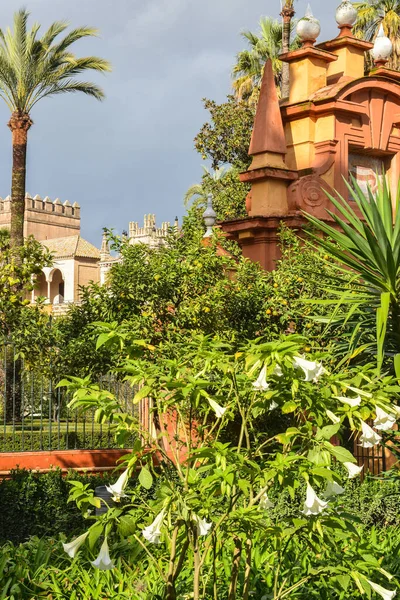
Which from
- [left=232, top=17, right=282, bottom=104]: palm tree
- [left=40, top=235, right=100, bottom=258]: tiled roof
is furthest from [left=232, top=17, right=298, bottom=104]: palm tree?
[left=40, top=235, right=100, bottom=258]: tiled roof

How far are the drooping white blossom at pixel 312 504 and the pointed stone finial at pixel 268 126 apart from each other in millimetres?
11585

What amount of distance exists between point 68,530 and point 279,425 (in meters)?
4.23

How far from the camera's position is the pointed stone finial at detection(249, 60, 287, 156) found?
50.3 ft

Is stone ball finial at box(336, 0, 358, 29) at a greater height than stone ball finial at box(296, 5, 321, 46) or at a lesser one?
greater

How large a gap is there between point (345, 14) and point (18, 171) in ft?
27.6

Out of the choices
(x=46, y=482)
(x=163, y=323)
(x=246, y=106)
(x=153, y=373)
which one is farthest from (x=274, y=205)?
(x=246, y=106)

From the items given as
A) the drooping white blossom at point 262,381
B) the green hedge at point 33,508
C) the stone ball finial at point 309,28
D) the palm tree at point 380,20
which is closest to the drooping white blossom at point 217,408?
the drooping white blossom at point 262,381

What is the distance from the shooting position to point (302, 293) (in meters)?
13.5

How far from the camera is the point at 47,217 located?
262 feet

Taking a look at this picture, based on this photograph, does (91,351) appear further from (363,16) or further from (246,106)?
(363,16)

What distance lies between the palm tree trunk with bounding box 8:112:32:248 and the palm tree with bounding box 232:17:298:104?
12382mm

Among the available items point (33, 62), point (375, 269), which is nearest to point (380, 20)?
point (33, 62)

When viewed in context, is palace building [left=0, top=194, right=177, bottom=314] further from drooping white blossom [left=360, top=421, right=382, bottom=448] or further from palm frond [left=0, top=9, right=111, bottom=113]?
drooping white blossom [left=360, top=421, right=382, bottom=448]

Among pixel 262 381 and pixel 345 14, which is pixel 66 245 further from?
pixel 262 381
